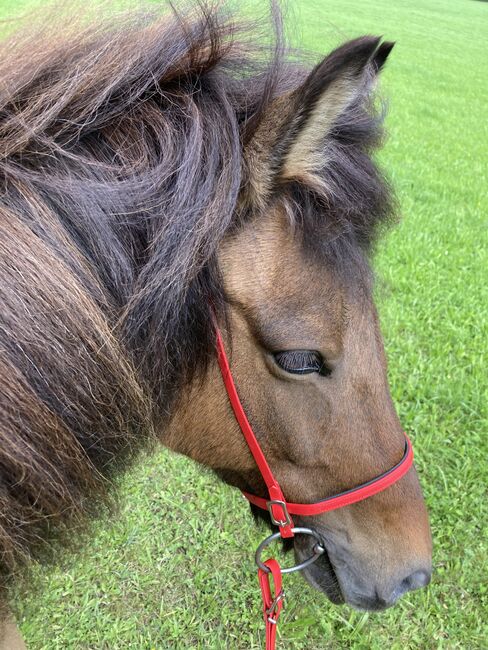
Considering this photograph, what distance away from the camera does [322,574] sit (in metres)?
1.53

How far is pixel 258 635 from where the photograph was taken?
2264 mm

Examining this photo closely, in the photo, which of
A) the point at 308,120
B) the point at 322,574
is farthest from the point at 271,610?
the point at 308,120

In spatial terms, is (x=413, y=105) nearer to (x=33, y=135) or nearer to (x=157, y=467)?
(x=157, y=467)

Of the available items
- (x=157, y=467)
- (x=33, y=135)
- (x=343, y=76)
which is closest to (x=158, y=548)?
(x=157, y=467)

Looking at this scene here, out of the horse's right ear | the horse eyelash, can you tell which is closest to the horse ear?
the horse's right ear

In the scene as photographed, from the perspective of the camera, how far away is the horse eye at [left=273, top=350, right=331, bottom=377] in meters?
1.18

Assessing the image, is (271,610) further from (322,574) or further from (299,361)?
(299,361)

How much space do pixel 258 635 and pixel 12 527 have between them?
1.69 meters

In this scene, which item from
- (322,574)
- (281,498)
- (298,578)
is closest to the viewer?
(281,498)

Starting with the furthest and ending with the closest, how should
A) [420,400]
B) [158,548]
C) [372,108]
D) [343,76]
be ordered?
1. [420,400]
2. [158,548]
3. [372,108]
4. [343,76]

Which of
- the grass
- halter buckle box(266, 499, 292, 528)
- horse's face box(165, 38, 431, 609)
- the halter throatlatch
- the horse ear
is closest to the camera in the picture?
the horse ear

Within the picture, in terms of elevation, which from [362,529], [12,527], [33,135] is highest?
[33,135]

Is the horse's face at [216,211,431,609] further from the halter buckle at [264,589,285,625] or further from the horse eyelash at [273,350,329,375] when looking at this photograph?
the halter buckle at [264,589,285,625]

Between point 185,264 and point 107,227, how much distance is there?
0.16 meters
